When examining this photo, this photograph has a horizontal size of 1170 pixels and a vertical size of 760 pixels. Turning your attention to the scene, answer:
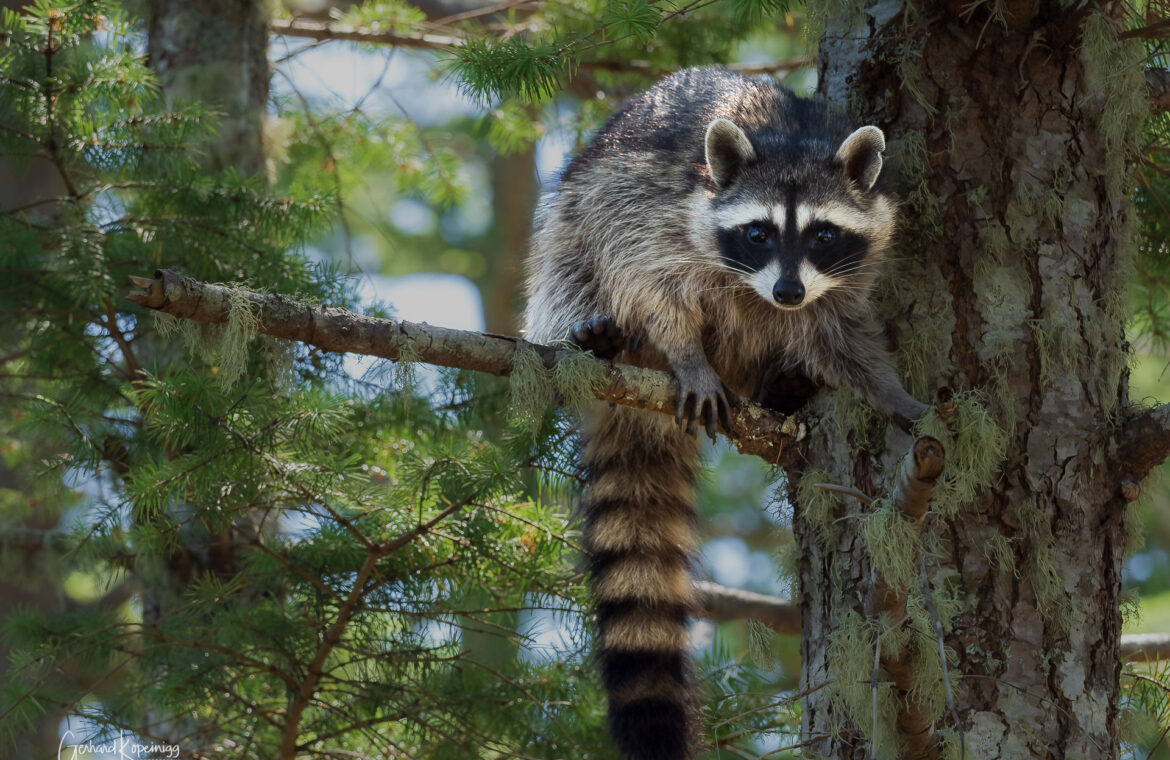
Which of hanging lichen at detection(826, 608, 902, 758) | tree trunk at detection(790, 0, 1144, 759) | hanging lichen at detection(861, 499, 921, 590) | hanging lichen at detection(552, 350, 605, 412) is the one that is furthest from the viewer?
hanging lichen at detection(552, 350, 605, 412)

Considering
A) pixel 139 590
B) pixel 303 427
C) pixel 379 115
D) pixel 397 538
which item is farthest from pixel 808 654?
pixel 379 115

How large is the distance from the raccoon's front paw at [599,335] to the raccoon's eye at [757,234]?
1.62 feet

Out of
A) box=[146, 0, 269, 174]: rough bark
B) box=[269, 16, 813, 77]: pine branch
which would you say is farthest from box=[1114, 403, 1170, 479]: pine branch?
box=[146, 0, 269, 174]: rough bark

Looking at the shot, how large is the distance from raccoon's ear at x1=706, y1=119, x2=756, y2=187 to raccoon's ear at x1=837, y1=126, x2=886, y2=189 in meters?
0.29

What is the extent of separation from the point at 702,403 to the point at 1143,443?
3.70 ft

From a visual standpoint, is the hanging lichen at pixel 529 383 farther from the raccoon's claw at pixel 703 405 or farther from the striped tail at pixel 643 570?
the striped tail at pixel 643 570

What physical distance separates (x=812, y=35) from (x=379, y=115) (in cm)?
251

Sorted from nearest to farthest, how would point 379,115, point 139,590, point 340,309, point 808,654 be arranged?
point 340,309 < point 808,654 < point 139,590 < point 379,115

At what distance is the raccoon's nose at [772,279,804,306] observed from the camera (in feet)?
10.5

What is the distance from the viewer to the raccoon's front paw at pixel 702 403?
3207mm

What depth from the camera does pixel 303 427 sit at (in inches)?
122

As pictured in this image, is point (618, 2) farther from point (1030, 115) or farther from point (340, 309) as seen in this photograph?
point (1030, 115)

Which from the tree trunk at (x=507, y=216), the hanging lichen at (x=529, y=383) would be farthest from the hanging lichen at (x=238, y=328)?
the tree trunk at (x=507, y=216)

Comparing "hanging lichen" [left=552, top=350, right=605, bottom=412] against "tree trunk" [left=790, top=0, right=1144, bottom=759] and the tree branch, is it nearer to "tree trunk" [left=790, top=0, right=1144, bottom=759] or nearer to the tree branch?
"tree trunk" [left=790, top=0, right=1144, bottom=759]
